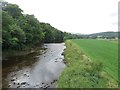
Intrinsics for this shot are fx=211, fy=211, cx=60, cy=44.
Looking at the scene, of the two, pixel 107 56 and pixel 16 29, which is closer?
pixel 107 56

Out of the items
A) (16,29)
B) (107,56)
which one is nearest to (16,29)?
(16,29)

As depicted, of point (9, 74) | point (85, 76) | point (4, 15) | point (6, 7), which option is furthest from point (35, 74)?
point (6, 7)

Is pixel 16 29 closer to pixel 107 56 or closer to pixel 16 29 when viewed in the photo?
pixel 16 29

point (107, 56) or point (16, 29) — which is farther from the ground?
point (16, 29)

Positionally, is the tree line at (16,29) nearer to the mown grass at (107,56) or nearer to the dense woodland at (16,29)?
the dense woodland at (16,29)

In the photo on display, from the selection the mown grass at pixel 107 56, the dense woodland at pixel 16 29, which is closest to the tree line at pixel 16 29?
the dense woodland at pixel 16 29

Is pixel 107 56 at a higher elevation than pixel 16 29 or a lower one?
lower

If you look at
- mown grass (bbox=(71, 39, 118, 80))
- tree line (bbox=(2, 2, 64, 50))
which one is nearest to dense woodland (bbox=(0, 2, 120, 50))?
tree line (bbox=(2, 2, 64, 50))

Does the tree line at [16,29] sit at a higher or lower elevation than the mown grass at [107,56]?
higher

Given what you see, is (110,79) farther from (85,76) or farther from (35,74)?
(35,74)

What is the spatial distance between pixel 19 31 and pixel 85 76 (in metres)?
31.4

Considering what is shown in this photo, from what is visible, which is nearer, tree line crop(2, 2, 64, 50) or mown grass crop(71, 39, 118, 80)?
mown grass crop(71, 39, 118, 80)

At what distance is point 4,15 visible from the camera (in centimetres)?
4125

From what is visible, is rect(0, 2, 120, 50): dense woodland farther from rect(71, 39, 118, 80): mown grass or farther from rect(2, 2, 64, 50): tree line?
rect(71, 39, 118, 80): mown grass
